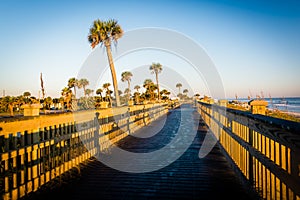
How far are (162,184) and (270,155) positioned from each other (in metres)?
2.12

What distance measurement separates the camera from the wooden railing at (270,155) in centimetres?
176

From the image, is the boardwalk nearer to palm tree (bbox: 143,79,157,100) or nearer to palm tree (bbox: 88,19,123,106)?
palm tree (bbox: 88,19,123,106)

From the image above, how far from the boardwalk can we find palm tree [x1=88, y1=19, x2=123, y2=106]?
1322 cm

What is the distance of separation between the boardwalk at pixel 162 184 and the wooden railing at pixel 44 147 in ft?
→ 1.02

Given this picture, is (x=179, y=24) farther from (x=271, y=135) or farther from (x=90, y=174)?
(x=271, y=135)

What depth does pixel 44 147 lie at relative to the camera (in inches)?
155

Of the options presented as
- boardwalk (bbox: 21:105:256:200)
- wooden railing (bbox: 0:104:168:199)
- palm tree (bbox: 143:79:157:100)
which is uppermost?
palm tree (bbox: 143:79:157:100)

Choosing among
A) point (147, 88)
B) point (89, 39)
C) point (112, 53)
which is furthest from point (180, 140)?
point (147, 88)

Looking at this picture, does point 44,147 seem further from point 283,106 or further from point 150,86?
point 150,86

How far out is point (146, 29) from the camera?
1689 cm

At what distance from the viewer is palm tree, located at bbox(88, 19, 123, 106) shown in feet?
58.5

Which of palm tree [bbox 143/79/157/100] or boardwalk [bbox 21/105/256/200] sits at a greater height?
palm tree [bbox 143/79/157/100]

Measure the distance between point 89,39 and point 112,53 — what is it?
85.0 inches

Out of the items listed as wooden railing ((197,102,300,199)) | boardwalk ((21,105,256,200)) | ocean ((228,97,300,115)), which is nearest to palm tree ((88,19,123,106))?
ocean ((228,97,300,115))
